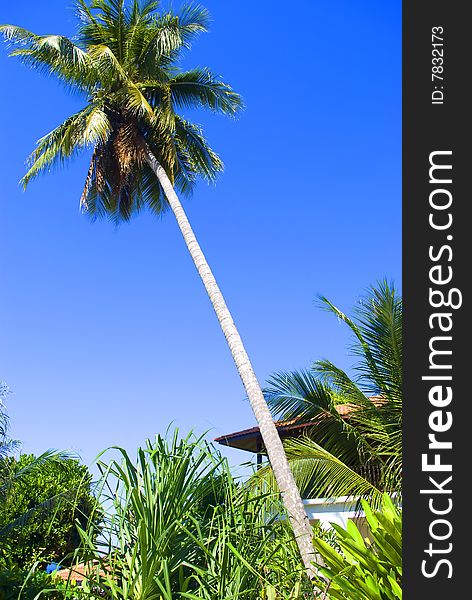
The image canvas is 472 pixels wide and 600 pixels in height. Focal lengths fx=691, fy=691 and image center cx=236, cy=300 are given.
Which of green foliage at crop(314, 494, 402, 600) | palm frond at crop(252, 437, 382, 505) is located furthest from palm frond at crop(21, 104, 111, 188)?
green foliage at crop(314, 494, 402, 600)

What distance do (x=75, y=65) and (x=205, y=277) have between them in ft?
19.5

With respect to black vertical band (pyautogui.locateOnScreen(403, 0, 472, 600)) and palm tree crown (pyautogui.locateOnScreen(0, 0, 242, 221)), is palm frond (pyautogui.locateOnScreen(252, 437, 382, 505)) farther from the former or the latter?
black vertical band (pyautogui.locateOnScreen(403, 0, 472, 600))

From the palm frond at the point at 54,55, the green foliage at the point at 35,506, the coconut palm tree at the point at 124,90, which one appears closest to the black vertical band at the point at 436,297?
the coconut palm tree at the point at 124,90

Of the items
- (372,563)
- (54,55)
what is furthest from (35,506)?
(372,563)

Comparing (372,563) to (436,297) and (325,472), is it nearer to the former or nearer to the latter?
(436,297)

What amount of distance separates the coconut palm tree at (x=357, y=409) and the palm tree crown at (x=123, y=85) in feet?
18.9

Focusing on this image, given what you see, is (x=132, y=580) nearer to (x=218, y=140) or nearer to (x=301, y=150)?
(x=301, y=150)

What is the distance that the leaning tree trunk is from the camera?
9.21 meters

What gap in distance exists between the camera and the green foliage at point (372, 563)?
3.57m

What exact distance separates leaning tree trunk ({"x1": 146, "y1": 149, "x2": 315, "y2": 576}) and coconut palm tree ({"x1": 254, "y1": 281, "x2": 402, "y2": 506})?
674 mm

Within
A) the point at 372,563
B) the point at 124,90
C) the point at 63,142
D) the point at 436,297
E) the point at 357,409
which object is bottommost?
the point at 372,563

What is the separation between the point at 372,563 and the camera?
3754mm

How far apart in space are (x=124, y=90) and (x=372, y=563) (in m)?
12.8

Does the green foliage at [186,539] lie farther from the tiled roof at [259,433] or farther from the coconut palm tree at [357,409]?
the tiled roof at [259,433]
